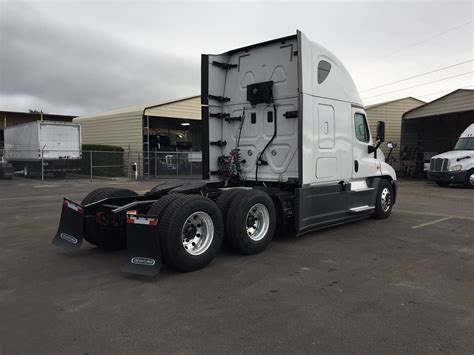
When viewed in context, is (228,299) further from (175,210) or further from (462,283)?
(462,283)

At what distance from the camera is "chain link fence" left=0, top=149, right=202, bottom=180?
73.4 feet

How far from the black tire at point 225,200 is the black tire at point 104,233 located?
4.92 feet

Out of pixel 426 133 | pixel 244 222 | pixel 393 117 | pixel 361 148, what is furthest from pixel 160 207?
pixel 426 133

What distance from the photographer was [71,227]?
19.0 feet

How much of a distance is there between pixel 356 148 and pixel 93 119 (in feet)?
79.3

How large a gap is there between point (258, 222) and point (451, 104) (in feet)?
66.0

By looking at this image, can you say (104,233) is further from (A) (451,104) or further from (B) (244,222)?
(A) (451,104)

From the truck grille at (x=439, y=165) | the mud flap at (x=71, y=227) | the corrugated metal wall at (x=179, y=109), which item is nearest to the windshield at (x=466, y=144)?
the truck grille at (x=439, y=165)

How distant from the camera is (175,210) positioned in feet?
16.3

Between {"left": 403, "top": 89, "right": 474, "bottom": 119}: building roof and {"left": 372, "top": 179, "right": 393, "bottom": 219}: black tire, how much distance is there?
49.1ft

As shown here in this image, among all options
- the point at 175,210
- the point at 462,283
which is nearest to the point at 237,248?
the point at 175,210

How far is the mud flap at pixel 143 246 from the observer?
15.7 ft

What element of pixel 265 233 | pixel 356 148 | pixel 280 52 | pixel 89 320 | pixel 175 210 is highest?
pixel 280 52

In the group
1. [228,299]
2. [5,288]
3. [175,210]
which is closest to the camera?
[228,299]
